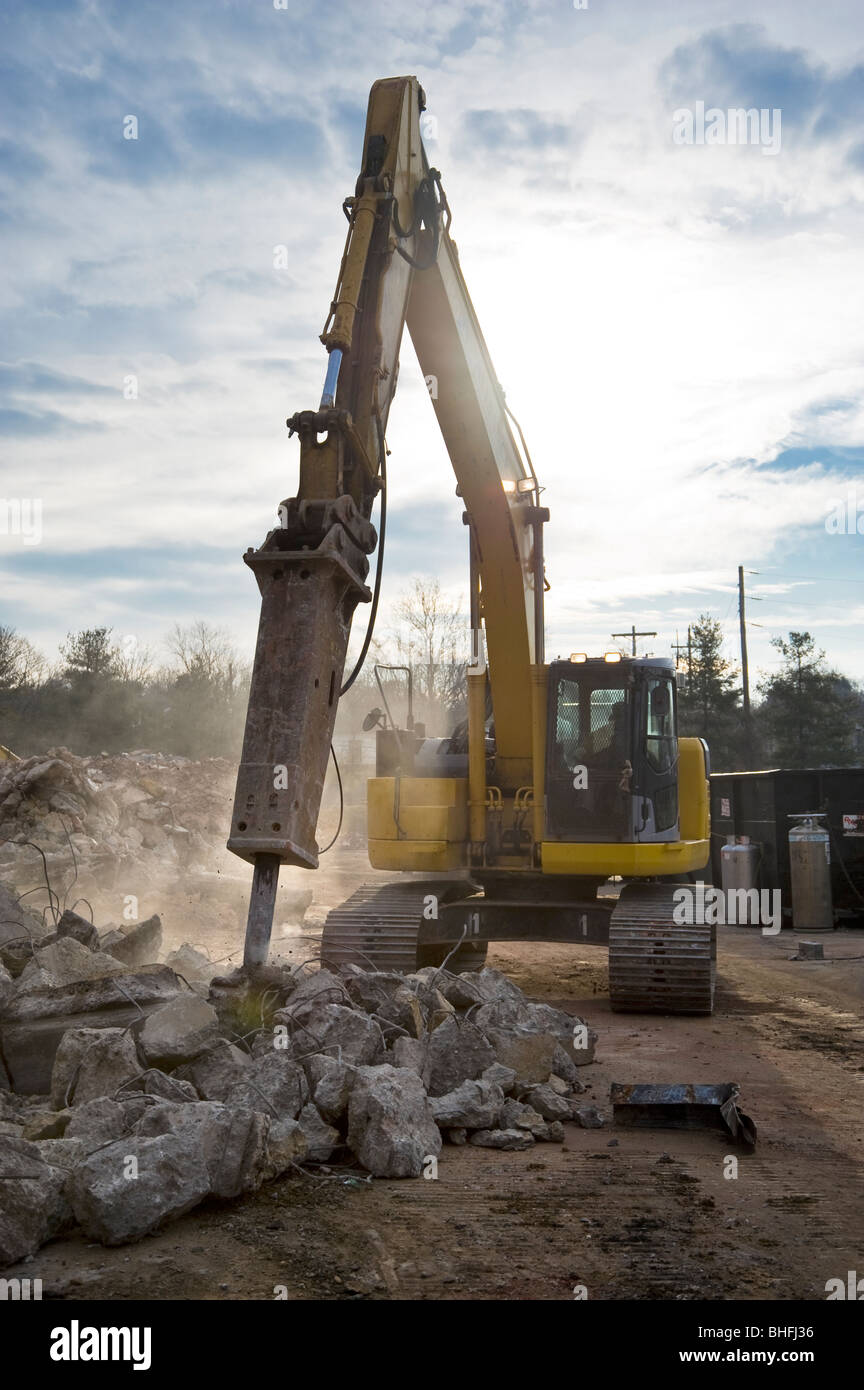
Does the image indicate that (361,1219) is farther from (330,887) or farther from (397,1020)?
(330,887)

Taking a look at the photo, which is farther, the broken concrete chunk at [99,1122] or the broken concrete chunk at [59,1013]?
the broken concrete chunk at [59,1013]

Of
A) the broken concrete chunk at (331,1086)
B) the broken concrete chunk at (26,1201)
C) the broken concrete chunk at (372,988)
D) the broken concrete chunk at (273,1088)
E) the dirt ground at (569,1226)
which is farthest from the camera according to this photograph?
the broken concrete chunk at (372,988)

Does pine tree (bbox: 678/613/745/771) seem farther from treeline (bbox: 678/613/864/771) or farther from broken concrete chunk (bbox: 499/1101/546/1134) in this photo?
broken concrete chunk (bbox: 499/1101/546/1134)

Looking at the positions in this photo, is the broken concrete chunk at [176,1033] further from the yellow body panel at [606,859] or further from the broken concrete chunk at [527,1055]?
the yellow body panel at [606,859]

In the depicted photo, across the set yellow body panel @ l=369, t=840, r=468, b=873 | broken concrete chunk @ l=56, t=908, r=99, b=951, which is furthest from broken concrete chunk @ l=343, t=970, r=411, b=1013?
yellow body panel @ l=369, t=840, r=468, b=873

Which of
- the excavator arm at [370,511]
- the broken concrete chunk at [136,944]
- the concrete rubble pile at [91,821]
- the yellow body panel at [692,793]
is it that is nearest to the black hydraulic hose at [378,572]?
the excavator arm at [370,511]

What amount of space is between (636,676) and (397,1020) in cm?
420

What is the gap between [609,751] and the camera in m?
9.56

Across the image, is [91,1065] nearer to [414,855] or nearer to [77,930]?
[77,930]

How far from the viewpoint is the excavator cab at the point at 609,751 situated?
31.1 ft

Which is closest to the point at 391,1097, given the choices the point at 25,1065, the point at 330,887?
the point at 25,1065

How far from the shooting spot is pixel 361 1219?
4.47 m

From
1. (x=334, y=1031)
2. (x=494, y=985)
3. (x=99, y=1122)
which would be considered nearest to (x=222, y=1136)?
(x=99, y=1122)

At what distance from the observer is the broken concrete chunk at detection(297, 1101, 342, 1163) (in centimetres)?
510
